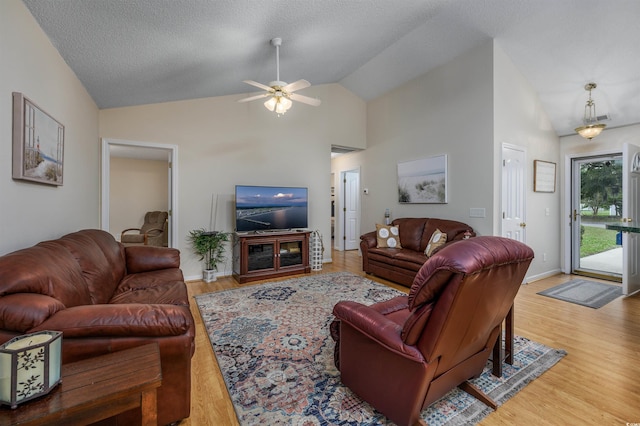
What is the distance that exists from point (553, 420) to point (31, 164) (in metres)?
3.63

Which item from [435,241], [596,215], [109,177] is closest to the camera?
[435,241]

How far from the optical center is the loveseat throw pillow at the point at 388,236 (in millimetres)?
4648

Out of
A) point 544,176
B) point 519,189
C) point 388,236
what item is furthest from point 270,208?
point 544,176

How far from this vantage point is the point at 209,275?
4277 millimetres

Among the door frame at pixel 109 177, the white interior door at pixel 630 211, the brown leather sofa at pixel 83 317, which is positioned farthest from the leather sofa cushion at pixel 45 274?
the white interior door at pixel 630 211

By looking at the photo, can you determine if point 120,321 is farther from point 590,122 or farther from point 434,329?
point 590,122

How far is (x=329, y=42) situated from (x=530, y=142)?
134 inches

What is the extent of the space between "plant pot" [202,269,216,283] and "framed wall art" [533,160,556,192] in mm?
5201

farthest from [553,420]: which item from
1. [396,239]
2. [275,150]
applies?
[275,150]

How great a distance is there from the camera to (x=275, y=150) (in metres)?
5.09

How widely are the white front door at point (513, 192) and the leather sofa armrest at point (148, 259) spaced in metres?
4.28

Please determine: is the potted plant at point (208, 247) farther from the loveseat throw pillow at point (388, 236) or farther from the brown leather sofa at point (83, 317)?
the loveseat throw pillow at point (388, 236)

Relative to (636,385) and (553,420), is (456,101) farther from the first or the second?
(553,420)

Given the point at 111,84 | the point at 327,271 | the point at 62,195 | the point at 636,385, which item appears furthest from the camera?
the point at 327,271
